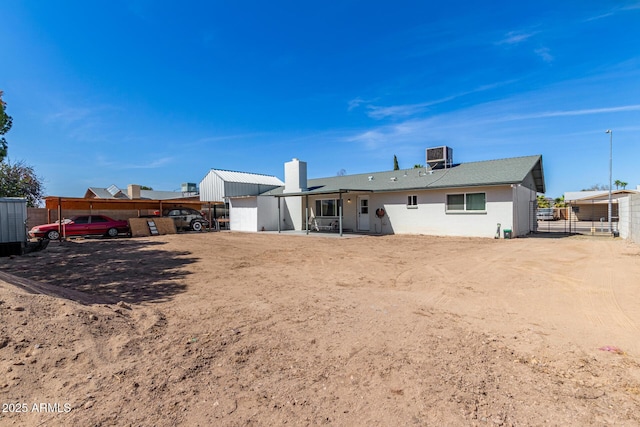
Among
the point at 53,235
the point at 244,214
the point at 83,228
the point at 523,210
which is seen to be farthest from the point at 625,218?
the point at 53,235

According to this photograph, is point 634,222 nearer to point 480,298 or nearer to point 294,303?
point 480,298

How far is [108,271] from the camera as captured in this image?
322 inches

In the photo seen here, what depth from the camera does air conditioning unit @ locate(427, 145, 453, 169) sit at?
1972 cm

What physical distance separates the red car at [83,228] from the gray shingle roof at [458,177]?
38.4 feet

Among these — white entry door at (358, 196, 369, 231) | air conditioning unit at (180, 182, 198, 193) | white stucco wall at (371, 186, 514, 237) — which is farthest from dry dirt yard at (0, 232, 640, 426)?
air conditioning unit at (180, 182, 198, 193)

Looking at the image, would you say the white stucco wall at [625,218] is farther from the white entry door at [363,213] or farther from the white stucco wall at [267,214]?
the white stucco wall at [267,214]

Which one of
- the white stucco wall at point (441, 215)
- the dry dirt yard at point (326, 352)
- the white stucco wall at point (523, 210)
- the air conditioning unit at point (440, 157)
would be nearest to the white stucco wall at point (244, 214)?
the white stucco wall at point (441, 215)

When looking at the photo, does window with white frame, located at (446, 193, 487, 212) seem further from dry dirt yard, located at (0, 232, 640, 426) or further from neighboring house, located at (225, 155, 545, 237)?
dry dirt yard, located at (0, 232, 640, 426)

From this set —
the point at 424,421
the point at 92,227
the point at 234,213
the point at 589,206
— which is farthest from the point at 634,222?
the point at 589,206

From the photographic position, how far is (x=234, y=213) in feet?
78.5

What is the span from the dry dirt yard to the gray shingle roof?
9053 mm

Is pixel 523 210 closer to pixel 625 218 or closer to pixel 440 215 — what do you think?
pixel 625 218

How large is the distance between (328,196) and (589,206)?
32.2 m

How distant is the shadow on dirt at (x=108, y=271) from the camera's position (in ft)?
19.9
